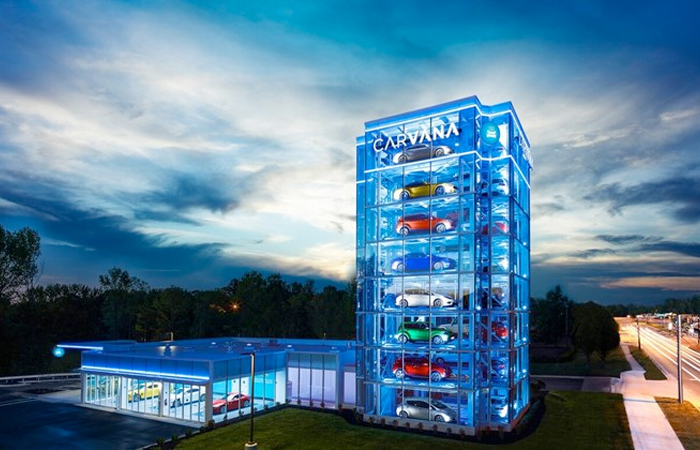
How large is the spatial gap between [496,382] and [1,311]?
256 ft

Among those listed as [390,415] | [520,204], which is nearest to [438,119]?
[520,204]

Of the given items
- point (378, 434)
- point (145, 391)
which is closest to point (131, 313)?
point (145, 391)

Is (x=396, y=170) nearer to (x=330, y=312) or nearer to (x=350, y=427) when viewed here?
(x=350, y=427)

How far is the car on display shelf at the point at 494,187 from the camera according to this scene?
36.6 meters

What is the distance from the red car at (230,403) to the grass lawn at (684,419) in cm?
3043

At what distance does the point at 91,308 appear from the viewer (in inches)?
3989

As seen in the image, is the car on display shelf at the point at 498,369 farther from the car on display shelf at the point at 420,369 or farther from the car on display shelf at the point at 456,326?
the car on display shelf at the point at 420,369

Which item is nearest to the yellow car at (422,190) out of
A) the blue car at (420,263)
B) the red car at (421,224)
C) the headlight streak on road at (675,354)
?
the red car at (421,224)

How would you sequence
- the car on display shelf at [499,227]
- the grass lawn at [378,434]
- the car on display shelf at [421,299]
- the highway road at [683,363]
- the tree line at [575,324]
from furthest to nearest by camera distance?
1. the tree line at [575,324]
2. the highway road at [683,363]
3. the car on display shelf at [499,227]
4. the car on display shelf at [421,299]
5. the grass lawn at [378,434]

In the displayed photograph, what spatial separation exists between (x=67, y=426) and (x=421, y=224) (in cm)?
2953

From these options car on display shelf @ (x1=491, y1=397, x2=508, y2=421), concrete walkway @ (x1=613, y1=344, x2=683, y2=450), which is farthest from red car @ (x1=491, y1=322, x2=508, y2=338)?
concrete walkway @ (x1=613, y1=344, x2=683, y2=450)

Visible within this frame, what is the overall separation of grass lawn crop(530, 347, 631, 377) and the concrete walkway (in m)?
2.71

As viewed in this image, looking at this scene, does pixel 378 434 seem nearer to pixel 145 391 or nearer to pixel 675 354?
pixel 145 391

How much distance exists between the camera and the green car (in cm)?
3538
